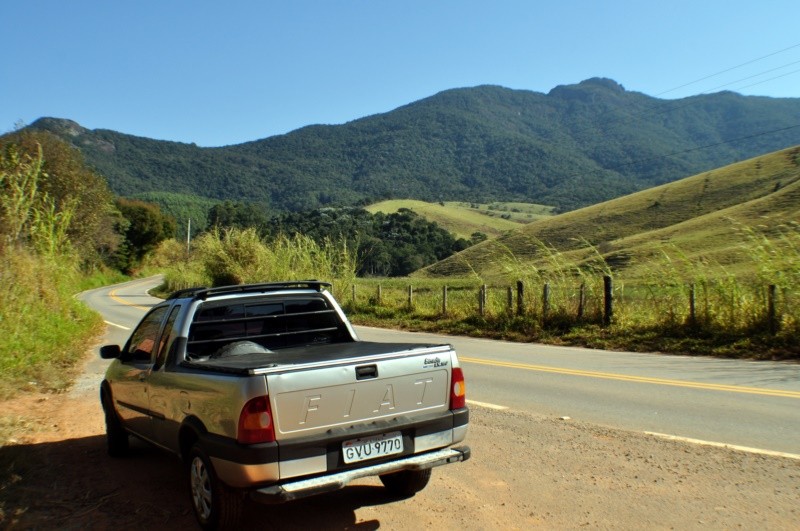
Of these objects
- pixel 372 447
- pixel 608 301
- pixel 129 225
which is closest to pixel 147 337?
pixel 372 447

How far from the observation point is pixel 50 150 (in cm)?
4053

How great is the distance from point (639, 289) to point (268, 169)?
577 ft

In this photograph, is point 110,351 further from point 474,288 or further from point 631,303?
point 474,288

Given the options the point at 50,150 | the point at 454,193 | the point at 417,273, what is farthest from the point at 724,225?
the point at 454,193

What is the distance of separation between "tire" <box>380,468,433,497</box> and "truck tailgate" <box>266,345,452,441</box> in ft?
2.25

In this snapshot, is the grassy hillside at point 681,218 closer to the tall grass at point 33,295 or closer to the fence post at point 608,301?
the fence post at point 608,301

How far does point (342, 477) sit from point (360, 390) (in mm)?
568

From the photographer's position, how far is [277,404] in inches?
164

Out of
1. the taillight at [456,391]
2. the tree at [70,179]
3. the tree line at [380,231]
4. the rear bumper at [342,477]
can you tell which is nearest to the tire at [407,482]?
the rear bumper at [342,477]

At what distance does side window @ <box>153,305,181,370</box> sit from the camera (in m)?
5.59

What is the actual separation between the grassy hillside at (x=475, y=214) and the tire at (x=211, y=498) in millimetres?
100453

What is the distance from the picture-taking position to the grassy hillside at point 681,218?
157 ft

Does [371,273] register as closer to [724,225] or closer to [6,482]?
[724,225]

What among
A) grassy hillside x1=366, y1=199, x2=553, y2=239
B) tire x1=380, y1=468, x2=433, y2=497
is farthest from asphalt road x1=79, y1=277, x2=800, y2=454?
grassy hillside x1=366, y1=199, x2=553, y2=239
